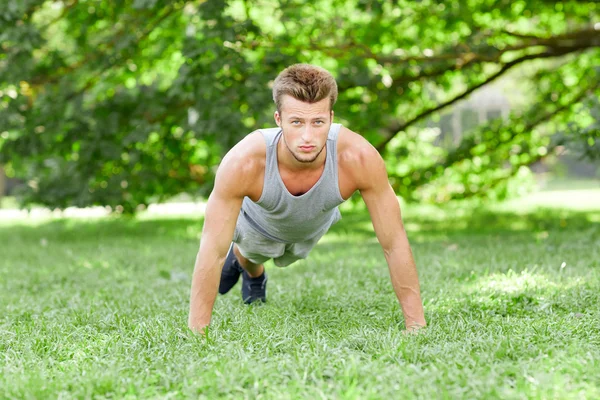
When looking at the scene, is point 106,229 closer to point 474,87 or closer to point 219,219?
point 474,87

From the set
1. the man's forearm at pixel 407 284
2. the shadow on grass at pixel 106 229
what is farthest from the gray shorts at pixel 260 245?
the shadow on grass at pixel 106 229

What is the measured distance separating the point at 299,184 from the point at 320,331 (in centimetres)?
76

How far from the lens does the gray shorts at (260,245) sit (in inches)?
163

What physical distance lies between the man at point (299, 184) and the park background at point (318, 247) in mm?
286

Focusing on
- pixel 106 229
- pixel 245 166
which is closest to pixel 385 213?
pixel 245 166

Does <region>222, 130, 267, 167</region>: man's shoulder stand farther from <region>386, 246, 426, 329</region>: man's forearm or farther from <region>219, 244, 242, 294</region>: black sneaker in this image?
<region>219, 244, 242, 294</region>: black sneaker

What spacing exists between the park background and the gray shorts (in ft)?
1.08

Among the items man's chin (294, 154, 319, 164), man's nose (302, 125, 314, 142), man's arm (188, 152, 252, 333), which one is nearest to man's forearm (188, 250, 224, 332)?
man's arm (188, 152, 252, 333)

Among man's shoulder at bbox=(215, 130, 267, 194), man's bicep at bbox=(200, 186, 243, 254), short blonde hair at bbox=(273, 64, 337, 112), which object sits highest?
short blonde hair at bbox=(273, 64, 337, 112)

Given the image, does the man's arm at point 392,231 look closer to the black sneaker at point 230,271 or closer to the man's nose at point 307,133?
the man's nose at point 307,133

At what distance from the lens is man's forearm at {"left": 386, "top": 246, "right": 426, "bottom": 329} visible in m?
3.64

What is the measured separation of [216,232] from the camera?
3561 mm

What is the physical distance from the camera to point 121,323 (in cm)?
394

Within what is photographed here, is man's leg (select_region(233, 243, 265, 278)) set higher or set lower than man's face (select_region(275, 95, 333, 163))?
lower
